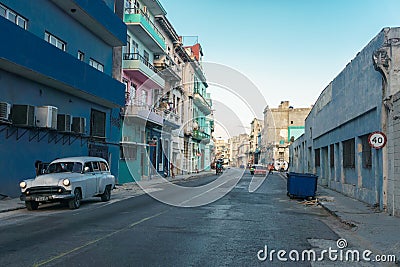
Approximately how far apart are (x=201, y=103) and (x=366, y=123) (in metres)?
43.9

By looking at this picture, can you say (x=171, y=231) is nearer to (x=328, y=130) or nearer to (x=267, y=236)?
(x=267, y=236)

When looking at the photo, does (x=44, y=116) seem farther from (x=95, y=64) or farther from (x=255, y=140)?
(x=255, y=140)

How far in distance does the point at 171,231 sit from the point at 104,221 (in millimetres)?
2450

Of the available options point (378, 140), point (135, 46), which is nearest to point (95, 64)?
point (135, 46)

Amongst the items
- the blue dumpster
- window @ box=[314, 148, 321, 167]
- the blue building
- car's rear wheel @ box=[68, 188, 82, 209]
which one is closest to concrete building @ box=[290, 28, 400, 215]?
the blue dumpster

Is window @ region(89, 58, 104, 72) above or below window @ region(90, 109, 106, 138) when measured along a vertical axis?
above

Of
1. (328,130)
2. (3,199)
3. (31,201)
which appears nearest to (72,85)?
(3,199)

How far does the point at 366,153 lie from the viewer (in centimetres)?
1728

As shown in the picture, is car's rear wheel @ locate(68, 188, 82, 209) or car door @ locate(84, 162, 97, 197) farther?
car door @ locate(84, 162, 97, 197)

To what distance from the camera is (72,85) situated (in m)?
19.5

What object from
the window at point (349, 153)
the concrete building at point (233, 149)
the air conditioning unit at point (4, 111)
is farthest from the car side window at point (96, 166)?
the concrete building at point (233, 149)

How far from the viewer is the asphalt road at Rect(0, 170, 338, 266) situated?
681 centimetres

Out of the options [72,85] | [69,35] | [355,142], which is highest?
[69,35]

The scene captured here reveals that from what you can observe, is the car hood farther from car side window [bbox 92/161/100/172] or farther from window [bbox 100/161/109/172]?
window [bbox 100/161/109/172]
